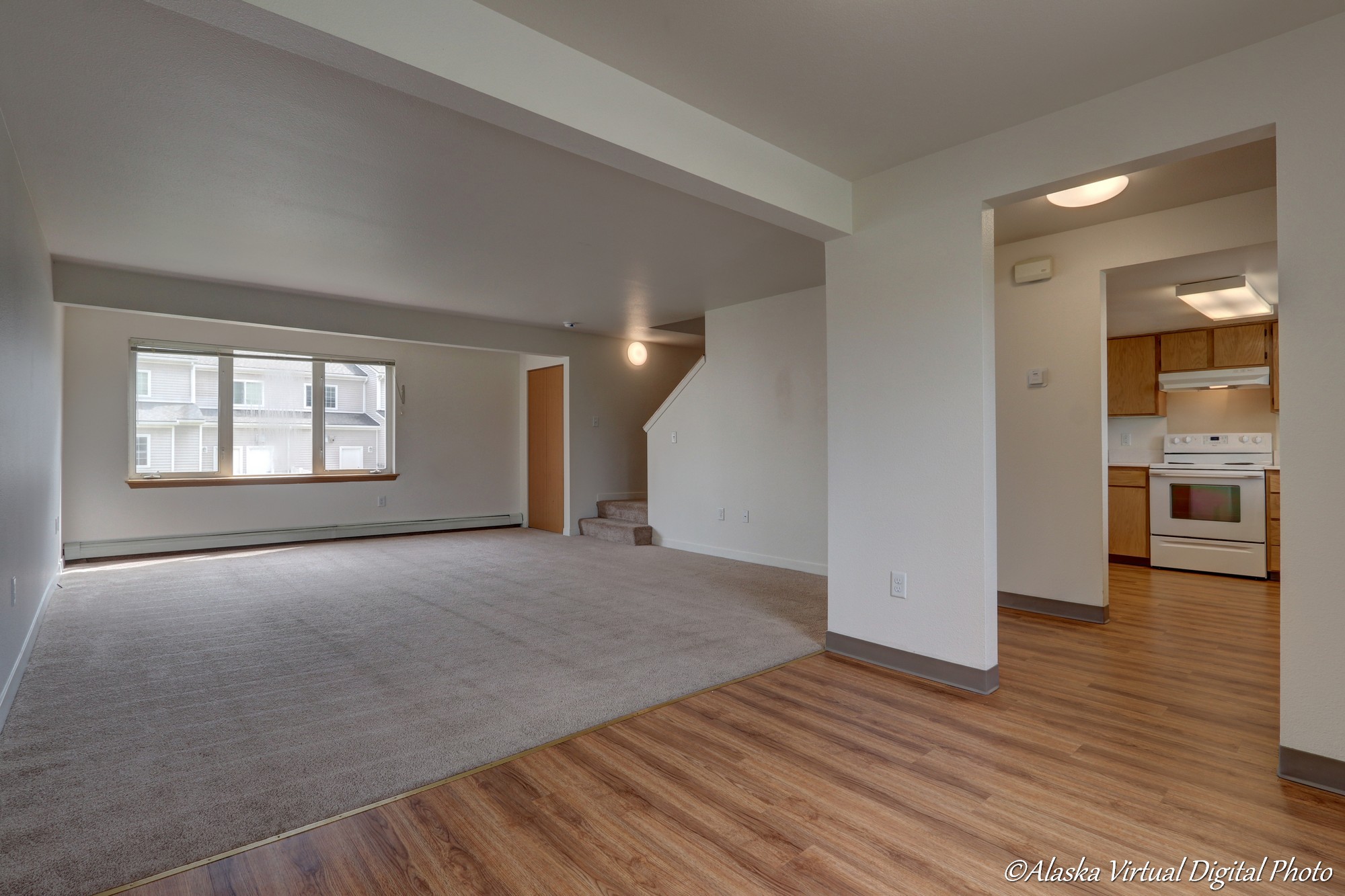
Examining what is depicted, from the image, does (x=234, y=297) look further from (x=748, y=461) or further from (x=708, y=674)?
(x=708, y=674)

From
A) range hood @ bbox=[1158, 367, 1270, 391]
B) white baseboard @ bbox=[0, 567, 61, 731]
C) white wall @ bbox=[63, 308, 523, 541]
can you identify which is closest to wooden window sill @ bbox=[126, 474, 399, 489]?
white wall @ bbox=[63, 308, 523, 541]

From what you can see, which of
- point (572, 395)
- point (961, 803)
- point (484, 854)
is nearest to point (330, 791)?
point (484, 854)

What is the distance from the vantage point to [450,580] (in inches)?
210

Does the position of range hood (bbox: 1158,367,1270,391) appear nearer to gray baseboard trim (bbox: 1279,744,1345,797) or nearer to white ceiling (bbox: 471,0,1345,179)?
white ceiling (bbox: 471,0,1345,179)

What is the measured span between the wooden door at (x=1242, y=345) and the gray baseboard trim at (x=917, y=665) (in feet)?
15.3

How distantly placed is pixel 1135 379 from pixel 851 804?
609 cm

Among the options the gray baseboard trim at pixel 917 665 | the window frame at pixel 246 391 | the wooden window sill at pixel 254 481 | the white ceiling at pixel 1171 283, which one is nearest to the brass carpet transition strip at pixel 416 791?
the gray baseboard trim at pixel 917 665

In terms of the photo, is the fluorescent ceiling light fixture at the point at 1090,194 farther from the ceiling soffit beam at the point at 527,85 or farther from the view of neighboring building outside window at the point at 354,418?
the view of neighboring building outside window at the point at 354,418

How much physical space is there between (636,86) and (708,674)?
2.55 meters

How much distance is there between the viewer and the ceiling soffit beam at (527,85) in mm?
1726

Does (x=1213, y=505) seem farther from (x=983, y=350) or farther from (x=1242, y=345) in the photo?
(x=983, y=350)

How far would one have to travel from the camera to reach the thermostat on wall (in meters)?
4.11

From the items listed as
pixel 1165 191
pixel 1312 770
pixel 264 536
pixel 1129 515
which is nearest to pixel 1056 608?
pixel 1312 770

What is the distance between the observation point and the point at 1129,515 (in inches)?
236
